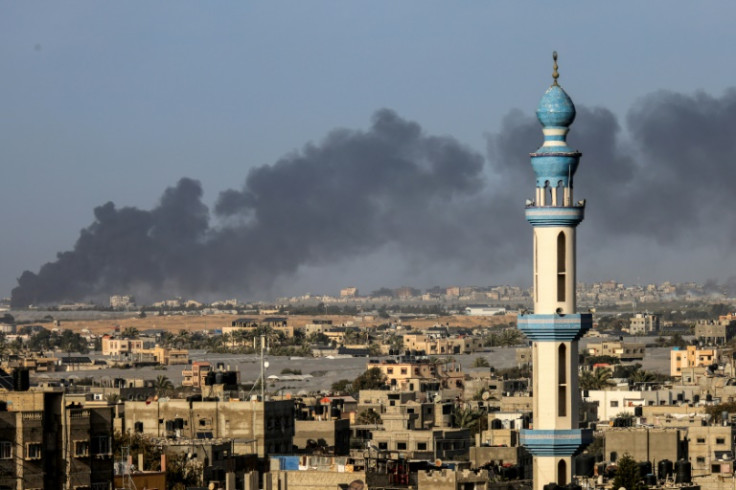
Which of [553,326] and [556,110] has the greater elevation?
[556,110]

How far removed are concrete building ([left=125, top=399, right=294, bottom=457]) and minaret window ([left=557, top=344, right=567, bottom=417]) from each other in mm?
41421

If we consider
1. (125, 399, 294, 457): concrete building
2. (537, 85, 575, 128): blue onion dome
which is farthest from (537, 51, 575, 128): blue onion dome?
(125, 399, 294, 457): concrete building

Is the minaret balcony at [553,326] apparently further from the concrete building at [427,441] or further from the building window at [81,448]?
the concrete building at [427,441]

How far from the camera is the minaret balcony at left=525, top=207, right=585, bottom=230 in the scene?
49281mm

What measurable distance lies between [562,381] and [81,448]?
34.2ft

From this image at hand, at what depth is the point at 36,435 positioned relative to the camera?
2029 inches

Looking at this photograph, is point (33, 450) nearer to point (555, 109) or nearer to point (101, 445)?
point (101, 445)

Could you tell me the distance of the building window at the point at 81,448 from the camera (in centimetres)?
5169

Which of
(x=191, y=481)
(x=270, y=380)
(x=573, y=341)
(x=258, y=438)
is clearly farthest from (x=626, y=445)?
(x=270, y=380)

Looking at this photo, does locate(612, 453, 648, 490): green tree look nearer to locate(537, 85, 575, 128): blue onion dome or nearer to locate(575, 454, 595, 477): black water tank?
locate(575, 454, 595, 477): black water tank

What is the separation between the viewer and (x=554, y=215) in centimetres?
4931

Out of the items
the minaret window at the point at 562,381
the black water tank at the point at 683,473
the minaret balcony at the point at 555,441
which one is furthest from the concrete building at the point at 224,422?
the minaret balcony at the point at 555,441

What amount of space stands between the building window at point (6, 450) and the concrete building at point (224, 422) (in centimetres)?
3865

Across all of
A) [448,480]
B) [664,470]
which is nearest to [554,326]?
[448,480]
